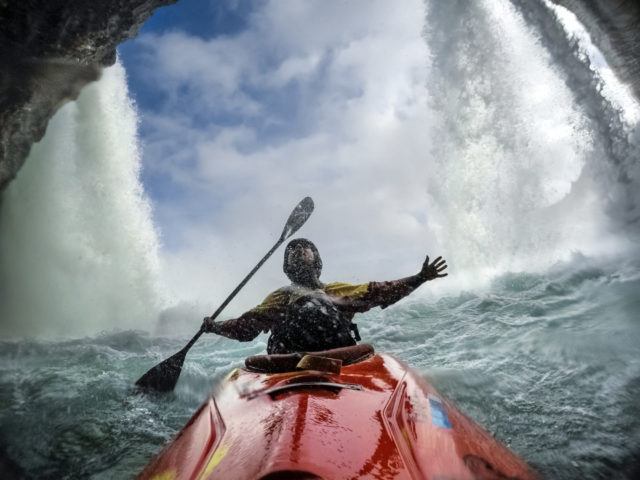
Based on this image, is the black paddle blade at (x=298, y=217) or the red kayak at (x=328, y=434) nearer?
the red kayak at (x=328, y=434)

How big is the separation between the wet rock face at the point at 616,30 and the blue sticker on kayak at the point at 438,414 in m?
6.65

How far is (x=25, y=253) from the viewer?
12.1 meters

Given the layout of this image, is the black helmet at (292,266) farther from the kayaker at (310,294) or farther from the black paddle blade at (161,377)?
the black paddle blade at (161,377)

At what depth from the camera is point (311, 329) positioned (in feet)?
10.2

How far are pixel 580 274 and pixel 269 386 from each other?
10.2 m

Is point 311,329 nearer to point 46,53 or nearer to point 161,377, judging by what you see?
point 161,377

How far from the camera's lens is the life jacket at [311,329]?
3078 millimetres

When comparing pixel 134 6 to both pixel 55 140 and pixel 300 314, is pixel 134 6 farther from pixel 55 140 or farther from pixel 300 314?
pixel 55 140

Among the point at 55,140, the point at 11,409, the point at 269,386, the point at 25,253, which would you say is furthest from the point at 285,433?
the point at 55,140

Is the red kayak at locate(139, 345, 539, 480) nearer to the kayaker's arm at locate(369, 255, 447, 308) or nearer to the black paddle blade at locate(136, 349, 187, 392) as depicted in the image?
the kayaker's arm at locate(369, 255, 447, 308)

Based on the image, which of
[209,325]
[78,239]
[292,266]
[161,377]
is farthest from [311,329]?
[78,239]

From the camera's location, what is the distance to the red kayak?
1265 millimetres

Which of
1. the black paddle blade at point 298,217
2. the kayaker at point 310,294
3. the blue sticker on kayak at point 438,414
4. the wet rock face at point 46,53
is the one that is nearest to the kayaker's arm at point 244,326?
the kayaker at point 310,294

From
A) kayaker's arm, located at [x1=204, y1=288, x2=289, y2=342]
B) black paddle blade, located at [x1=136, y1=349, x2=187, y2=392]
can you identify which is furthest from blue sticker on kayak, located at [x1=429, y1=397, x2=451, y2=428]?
black paddle blade, located at [x1=136, y1=349, x2=187, y2=392]
